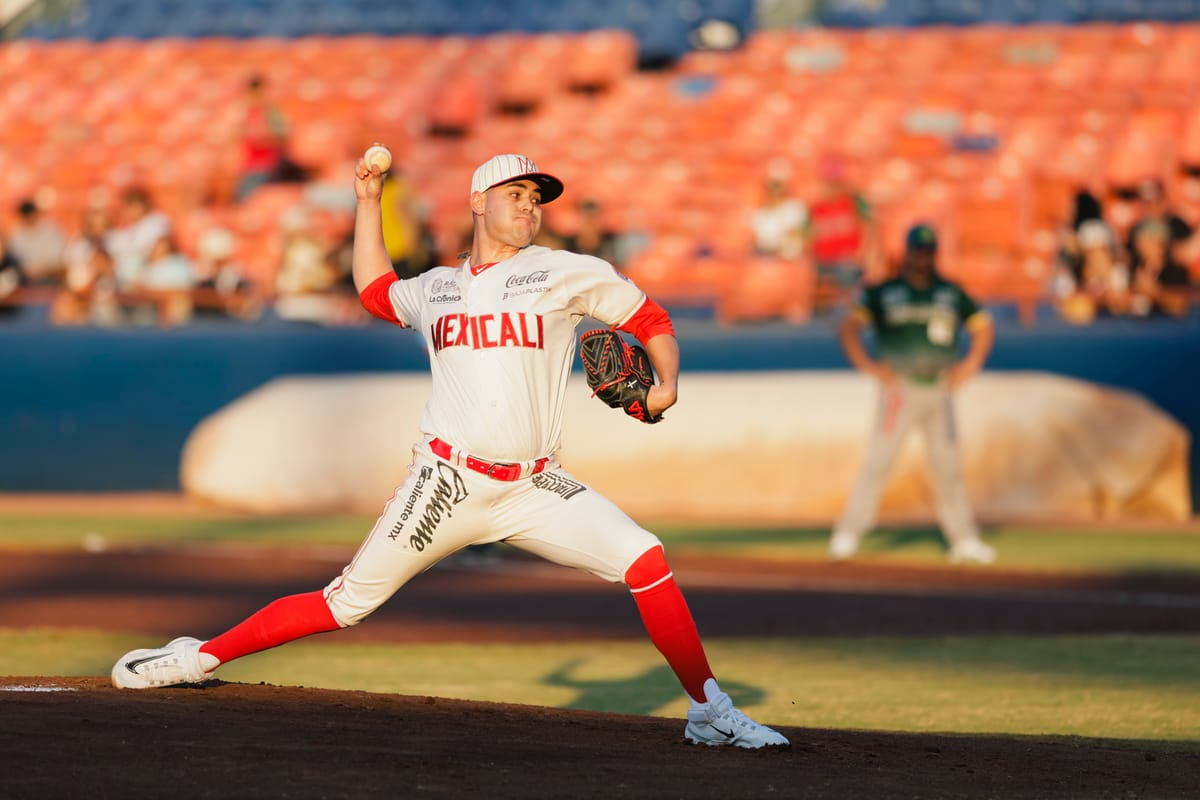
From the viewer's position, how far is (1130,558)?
1365 cm

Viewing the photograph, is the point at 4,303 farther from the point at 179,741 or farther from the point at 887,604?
the point at 179,741

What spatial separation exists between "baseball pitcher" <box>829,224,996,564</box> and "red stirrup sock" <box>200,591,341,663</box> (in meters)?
7.14

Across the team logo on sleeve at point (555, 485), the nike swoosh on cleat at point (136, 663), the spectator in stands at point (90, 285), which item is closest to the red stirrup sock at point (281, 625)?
the nike swoosh on cleat at point (136, 663)

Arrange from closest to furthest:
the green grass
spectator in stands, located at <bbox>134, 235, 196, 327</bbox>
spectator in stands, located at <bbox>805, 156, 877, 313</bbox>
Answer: the green grass, spectator in stands, located at <bbox>805, 156, 877, 313</bbox>, spectator in stands, located at <bbox>134, 235, 196, 327</bbox>

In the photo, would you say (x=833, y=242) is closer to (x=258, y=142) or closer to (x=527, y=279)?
(x=258, y=142)

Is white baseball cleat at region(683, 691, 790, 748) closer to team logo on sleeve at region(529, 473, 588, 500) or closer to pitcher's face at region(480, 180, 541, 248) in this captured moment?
team logo on sleeve at region(529, 473, 588, 500)

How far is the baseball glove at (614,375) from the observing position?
18.5 feet

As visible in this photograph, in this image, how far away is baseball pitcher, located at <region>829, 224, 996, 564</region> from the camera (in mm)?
12508

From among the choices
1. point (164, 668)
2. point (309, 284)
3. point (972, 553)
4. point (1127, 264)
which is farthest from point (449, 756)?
point (309, 284)

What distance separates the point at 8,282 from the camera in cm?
1961

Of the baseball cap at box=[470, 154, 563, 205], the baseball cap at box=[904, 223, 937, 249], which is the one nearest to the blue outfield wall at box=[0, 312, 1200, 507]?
the baseball cap at box=[904, 223, 937, 249]

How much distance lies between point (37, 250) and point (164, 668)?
1473 cm

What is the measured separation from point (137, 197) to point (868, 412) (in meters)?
8.36

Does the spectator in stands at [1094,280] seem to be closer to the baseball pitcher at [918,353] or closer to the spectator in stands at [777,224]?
the spectator in stands at [777,224]
